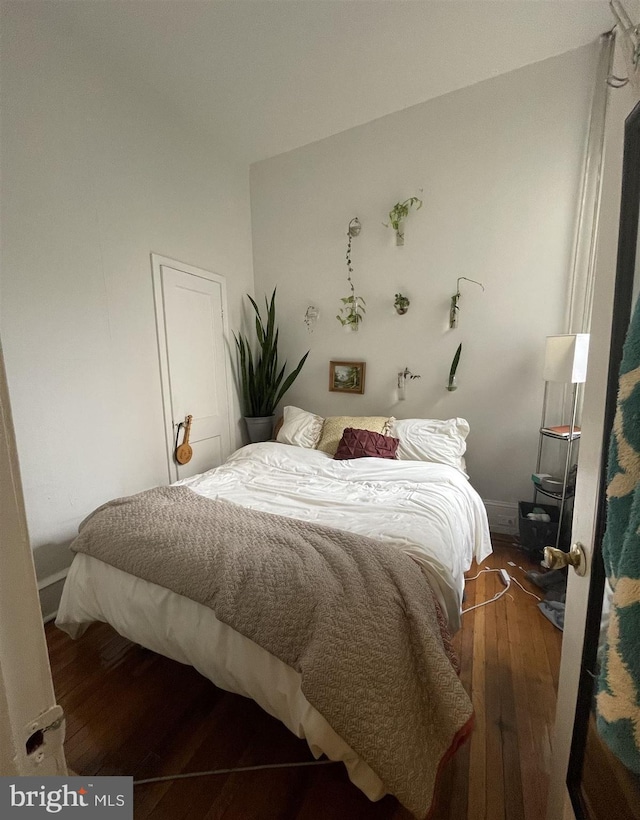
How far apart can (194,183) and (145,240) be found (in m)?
0.77

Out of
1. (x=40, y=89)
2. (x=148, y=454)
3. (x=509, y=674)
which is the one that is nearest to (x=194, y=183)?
(x=40, y=89)

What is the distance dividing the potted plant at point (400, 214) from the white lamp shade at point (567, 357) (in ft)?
4.76

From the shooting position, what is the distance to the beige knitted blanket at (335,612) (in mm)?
913

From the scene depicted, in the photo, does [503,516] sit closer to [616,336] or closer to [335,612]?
[335,612]

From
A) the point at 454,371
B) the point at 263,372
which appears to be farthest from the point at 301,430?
the point at 454,371

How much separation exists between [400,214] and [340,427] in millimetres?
1790

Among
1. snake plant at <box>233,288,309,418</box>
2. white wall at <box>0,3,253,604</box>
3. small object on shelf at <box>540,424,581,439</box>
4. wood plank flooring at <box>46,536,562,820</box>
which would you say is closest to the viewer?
wood plank flooring at <box>46,536,562,820</box>

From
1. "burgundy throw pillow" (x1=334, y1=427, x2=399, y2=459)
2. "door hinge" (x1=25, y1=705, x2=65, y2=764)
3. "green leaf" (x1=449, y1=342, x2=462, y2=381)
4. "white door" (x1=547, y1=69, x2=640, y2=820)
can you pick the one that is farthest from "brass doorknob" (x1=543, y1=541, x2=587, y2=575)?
"green leaf" (x1=449, y1=342, x2=462, y2=381)

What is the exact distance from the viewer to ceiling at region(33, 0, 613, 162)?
189 centimetres

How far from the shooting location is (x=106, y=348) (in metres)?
2.20

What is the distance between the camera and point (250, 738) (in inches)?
50.4

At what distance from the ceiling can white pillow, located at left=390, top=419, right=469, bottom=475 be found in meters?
2.43

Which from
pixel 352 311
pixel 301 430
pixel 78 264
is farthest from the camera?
pixel 352 311

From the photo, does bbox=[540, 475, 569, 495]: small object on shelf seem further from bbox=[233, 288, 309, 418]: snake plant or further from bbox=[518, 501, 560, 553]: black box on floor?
bbox=[233, 288, 309, 418]: snake plant
